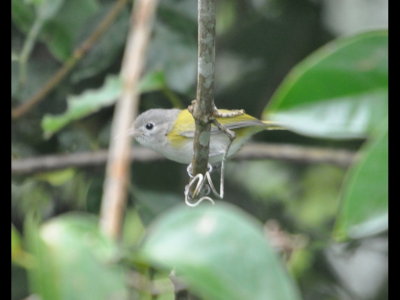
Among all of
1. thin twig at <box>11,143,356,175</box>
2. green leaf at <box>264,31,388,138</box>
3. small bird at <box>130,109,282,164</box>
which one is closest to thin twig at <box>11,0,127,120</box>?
thin twig at <box>11,143,356,175</box>

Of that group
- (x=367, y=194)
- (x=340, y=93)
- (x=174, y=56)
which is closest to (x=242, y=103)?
(x=174, y=56)

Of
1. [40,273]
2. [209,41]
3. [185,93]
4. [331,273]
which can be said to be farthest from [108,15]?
[40,273]

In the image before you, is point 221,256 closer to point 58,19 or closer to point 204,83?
point 204,83

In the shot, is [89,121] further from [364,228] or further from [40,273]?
[40,273]

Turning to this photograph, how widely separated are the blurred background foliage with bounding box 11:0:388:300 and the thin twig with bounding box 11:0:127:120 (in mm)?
28

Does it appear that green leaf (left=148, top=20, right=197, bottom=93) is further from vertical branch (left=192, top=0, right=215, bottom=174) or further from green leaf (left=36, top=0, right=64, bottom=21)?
vertical branch (left=192, top=0, right=215, bottom=174)

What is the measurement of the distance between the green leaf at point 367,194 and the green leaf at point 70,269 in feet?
0.93

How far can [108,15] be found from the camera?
6.09 feet

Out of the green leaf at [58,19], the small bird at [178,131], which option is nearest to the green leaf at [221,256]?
the small bird at [178,131]

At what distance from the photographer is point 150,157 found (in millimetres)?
1924

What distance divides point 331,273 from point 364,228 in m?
1.48

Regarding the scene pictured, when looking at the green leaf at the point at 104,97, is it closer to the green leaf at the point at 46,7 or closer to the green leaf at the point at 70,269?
the green leaf at the point at 46,7

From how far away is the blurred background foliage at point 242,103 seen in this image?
94cm

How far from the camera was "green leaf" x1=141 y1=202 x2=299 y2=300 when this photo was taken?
0.51m
